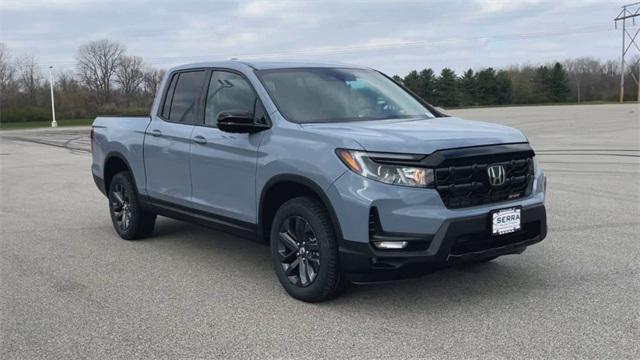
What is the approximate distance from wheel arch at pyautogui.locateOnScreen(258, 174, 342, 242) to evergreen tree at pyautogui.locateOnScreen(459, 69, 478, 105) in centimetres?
8964

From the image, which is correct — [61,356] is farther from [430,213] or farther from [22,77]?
[22,77]

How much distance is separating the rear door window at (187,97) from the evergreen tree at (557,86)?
304ft

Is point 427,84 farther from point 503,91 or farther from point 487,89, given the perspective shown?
point 503,91

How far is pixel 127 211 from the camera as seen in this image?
7273 mm

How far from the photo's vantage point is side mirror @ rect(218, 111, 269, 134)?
5020 millimetres

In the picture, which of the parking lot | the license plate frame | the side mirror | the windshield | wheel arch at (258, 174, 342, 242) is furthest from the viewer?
the windshield

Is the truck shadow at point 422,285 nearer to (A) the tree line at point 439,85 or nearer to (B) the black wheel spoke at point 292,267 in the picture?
(B) the black wheel spoke at point 292,267

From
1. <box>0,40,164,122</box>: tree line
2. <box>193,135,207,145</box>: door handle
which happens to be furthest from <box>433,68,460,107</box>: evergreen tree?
<box>193,135,207,145</box>: door handle

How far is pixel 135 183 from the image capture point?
698 cm

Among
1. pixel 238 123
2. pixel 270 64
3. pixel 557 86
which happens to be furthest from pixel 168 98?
pixel 557 86

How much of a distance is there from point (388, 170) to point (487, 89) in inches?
3607

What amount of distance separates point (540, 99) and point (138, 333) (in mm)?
93613

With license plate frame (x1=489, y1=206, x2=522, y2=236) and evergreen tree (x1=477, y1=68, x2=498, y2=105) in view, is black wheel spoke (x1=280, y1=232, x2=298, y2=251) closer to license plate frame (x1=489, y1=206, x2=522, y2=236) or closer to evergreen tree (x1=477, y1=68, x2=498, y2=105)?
license plate frame (x1=489, y1=206, x2=522, y2=236)

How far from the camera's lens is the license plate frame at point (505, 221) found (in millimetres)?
4371
